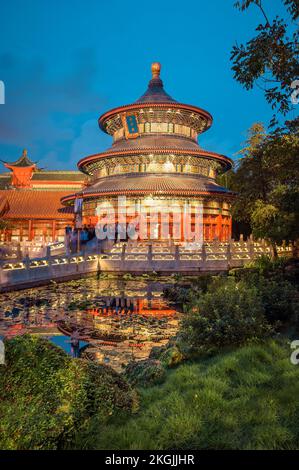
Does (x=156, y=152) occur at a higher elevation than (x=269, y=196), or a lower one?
higher

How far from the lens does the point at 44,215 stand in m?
38.6

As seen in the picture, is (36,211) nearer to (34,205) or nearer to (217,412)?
(34,205)

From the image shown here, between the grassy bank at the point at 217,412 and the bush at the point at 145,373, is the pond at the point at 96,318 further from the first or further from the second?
the grassy bank at the point at 217,412

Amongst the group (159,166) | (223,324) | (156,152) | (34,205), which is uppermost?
(156,152)

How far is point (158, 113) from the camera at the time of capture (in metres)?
35.1

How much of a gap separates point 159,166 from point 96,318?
950 inches

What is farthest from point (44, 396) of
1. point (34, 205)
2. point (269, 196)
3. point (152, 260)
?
point (34, 205)

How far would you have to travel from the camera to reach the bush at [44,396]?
117 inches

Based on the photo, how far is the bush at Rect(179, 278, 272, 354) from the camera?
6.59 meters

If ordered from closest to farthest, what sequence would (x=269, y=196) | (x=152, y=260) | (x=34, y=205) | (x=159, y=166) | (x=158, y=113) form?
(x=152, y=260), (x=269, y=196), (x=159, y=166), (x=158, y=113), (x=34, y=205)

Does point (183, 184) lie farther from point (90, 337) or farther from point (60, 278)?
point (90, 337)

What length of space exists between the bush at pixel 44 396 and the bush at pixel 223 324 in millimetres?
3086

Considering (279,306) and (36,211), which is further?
(36,211)

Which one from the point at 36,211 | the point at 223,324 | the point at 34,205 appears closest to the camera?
the point at 223,324
